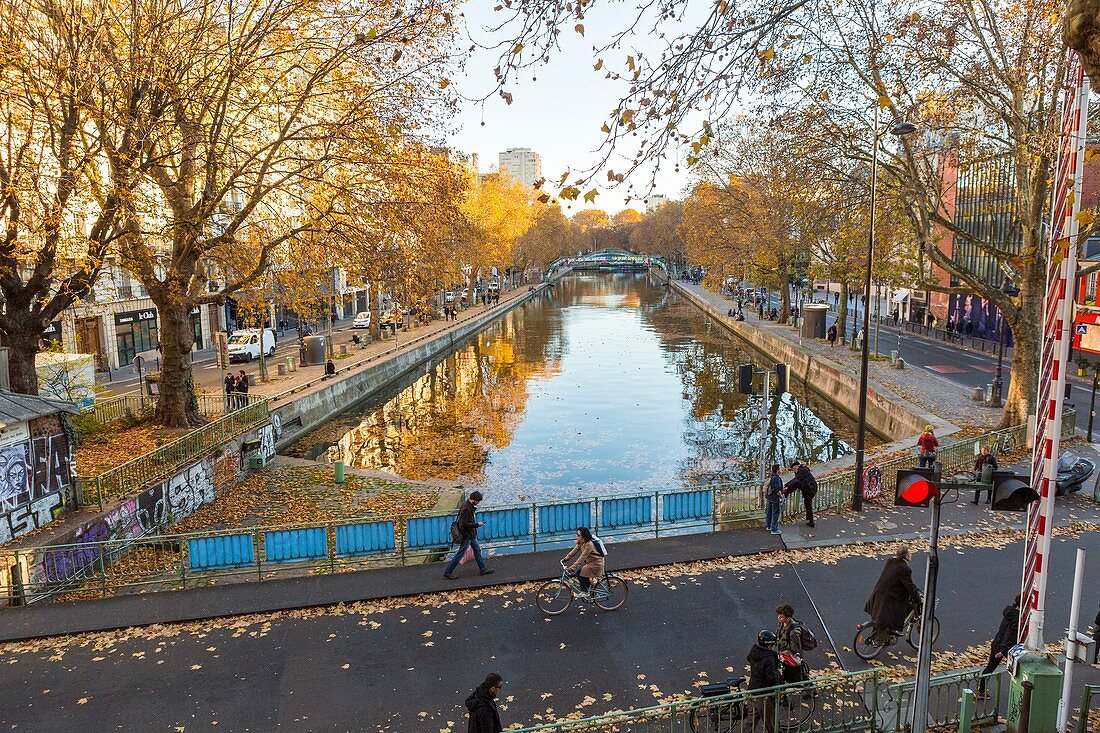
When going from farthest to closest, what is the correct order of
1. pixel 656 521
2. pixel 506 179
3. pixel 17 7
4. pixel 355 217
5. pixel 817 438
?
pixel 506 179 → pixel 817 438 → pixel 355 217 → pixel 17 7 → pixel 656 521

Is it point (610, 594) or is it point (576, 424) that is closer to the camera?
point (610, 594)

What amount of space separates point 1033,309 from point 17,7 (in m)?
27.2

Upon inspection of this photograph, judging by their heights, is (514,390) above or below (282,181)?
below

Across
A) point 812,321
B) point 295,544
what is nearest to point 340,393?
point 295,544

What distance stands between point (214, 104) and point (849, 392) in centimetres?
2709

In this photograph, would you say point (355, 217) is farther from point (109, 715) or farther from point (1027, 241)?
point (1027, 241)

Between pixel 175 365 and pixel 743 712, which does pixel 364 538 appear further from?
pixel 175 365

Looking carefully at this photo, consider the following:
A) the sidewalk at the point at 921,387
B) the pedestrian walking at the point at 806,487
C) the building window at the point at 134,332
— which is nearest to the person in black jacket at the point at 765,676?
the pedestrian walking at the point at 806,487

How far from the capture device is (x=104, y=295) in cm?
3944

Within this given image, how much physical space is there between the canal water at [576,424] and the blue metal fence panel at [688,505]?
556 cm

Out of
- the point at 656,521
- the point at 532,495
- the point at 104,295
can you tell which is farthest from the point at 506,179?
the point at 656,521

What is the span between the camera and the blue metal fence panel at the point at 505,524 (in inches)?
543

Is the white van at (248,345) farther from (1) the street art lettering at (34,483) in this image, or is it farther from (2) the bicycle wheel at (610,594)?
(2) the bicycle wheel at (610,594)

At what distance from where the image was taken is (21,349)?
18.0 meters
